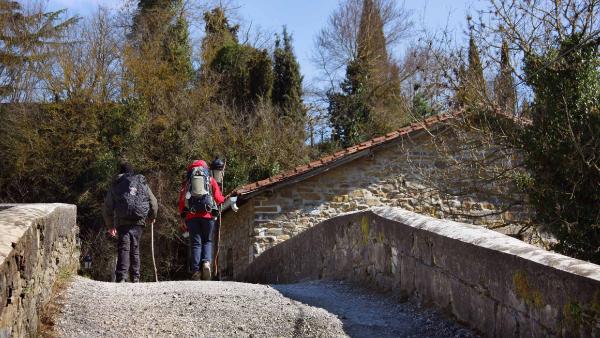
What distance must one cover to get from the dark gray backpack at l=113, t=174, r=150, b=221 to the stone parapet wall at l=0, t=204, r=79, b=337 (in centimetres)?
192

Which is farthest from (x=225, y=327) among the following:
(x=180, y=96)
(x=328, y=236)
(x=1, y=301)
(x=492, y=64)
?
(x=180, y=96)

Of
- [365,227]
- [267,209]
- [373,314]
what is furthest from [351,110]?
[373,314]

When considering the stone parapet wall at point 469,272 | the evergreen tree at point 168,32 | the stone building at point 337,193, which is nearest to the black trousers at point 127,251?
the stone parapet wall at point 469,272

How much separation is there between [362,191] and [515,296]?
1293 centimetres

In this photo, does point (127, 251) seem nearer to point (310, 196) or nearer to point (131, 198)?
point (131, 198)

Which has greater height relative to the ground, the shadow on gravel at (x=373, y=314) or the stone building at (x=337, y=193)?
the stone building at (x=337, y=193)

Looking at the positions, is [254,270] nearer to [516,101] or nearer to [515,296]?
[516,101]

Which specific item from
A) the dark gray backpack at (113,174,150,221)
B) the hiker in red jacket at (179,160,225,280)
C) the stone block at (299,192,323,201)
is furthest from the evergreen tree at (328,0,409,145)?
the dark gray backpack at (113,174,150,221)

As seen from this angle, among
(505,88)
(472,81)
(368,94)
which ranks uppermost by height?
(368,94)

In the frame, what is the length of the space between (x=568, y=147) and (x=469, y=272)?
5.92 metres

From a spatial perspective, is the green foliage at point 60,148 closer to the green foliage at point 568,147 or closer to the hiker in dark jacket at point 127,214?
the hiker in dark jacket at point 127,214

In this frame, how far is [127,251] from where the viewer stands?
890 cm

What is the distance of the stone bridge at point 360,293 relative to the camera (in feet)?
12.6

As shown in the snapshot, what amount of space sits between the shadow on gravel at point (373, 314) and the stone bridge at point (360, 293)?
15 mm
